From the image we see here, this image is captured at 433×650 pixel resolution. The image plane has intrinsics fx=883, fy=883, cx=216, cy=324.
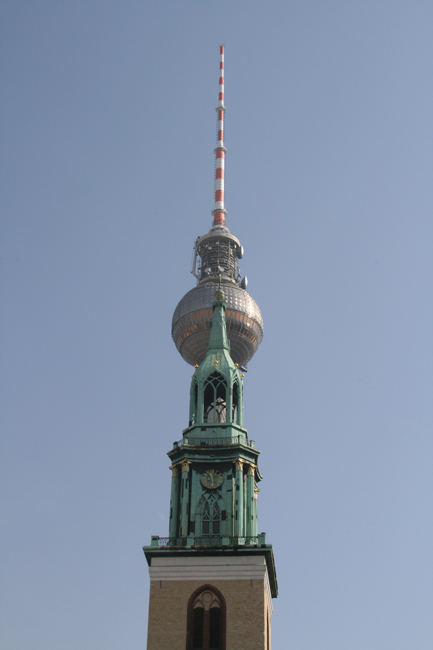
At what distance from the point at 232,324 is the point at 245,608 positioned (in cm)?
4715

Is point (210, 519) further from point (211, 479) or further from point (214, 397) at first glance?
point (214, 397)

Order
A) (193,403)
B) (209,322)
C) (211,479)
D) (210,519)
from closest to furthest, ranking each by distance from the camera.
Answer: (210,519) < (211,479) < (193,403) < (209,322)

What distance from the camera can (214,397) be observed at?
266ft

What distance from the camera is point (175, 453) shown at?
76.6 meters

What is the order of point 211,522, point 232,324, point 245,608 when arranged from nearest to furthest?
point 245,608, point 211,522, point 232,324

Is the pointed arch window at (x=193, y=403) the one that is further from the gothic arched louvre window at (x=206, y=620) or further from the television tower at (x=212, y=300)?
the television tower at (x=212, y=300)

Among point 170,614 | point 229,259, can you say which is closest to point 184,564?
point 170,614

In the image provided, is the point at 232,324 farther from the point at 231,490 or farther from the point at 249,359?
the point at 231,490

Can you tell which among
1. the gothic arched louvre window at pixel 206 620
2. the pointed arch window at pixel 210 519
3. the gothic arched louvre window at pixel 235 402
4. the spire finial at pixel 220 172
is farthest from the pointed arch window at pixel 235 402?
the spire finial at pixel 220 172

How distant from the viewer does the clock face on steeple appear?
74.1 m

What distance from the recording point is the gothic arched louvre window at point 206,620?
2537 inches

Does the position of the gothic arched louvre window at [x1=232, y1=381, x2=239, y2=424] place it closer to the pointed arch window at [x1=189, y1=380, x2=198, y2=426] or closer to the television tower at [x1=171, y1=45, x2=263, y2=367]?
the pointed arch window at [x1=189, y1=380, x2=198, y2=426]

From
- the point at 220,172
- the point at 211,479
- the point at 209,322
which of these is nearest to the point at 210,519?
the point at 211,479

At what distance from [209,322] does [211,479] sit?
114 ft
